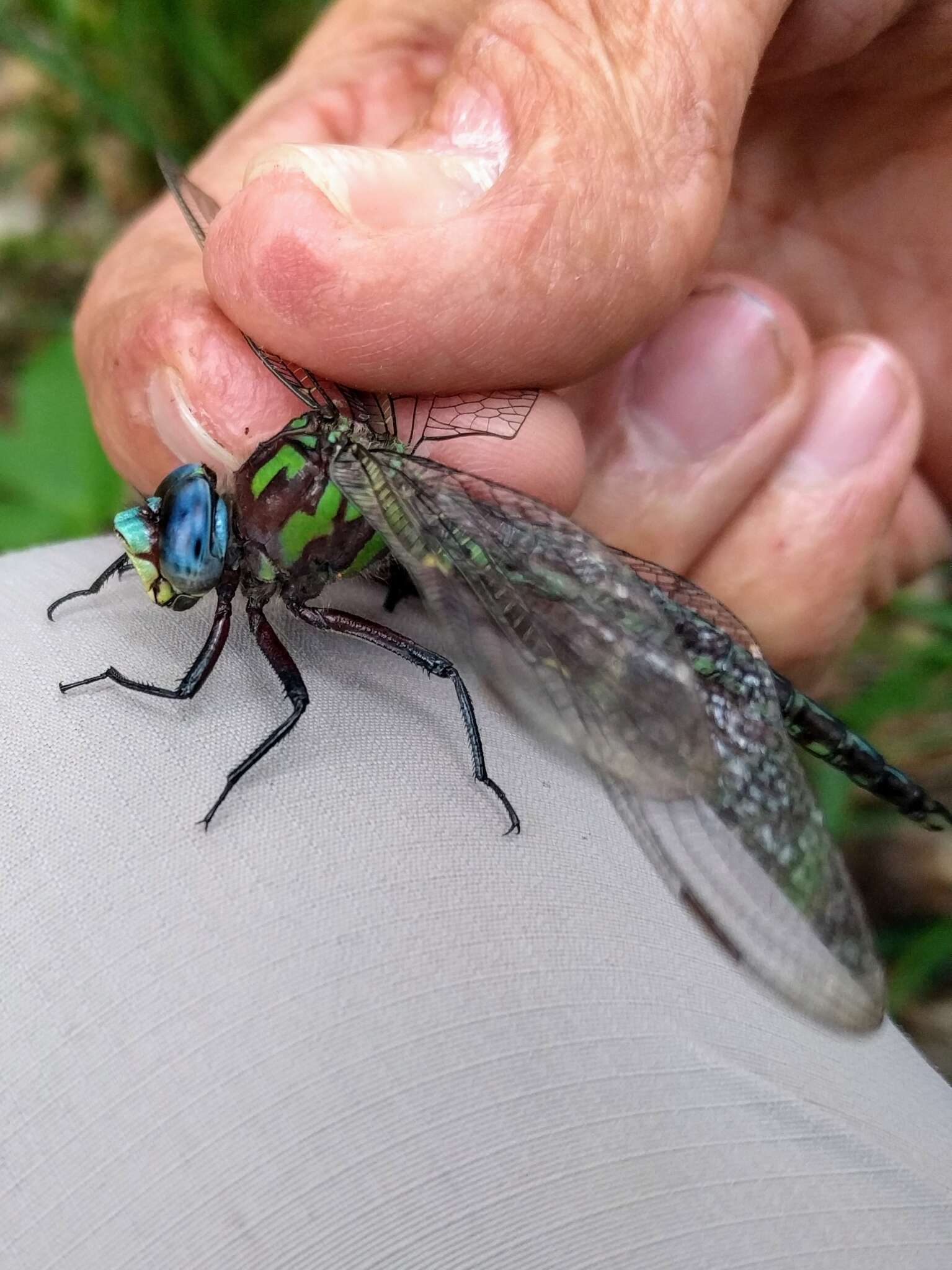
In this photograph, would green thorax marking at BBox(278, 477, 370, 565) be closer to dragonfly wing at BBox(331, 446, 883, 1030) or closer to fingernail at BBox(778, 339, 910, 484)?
dragonfly wing at BBox(331, 446, 883, 1030)

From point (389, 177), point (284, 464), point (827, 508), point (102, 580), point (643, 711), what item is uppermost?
point (389, 177)

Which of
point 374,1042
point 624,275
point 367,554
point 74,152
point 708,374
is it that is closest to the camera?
point 374,1042

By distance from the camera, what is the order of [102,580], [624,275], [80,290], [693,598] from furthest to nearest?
[80,290], [693,598], [102,580], [624,275]

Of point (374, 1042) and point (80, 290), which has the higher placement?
point (374, 1042)

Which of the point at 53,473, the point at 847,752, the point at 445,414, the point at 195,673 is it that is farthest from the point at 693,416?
the point at 53,473

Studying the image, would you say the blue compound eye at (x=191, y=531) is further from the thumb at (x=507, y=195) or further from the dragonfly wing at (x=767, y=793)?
the dragonfly wing at (x=767, y=793)

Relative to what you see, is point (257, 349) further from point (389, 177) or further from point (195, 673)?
point (195, 673)
